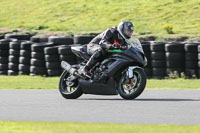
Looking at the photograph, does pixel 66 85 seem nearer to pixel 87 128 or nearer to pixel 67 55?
pixel 87 128

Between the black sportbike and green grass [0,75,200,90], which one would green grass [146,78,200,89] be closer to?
green grass [0,75,200,90]

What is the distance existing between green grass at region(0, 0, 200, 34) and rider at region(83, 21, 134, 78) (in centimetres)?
1170

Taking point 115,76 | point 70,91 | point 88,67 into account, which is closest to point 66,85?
point 70,91

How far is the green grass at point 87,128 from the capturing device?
6402 millimetres

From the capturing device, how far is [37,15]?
3147cm

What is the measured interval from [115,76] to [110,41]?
0.64 m

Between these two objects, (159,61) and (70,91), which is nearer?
(70,91)

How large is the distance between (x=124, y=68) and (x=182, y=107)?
74.2 inches

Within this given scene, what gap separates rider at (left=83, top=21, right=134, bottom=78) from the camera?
10.1 m

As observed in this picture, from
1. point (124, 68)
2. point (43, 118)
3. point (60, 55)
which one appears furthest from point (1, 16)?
point (43, 118)

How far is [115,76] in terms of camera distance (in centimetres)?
1030

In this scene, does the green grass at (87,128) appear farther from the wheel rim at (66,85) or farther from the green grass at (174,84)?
the green grass at (174,84)

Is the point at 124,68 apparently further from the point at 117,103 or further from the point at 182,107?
the point at 182,107

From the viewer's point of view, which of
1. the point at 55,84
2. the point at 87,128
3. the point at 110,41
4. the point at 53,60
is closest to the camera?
the point at 87,128
